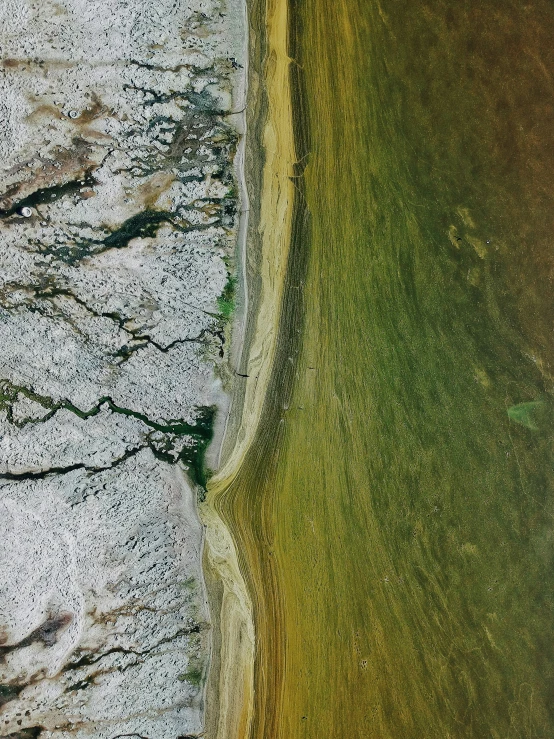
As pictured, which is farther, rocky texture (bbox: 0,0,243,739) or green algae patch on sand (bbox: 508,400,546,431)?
green algae patch on sand (bbox: 508,400,546,431)

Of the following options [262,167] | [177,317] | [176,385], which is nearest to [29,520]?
[176,385]

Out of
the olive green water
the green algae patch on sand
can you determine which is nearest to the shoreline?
the olive green water

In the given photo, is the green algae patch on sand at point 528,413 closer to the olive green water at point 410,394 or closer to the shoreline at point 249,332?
the olive green water at point 410,394

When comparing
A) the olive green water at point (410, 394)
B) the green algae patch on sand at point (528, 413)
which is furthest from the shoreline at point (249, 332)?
the green algae patch on sand at point (528, 413)

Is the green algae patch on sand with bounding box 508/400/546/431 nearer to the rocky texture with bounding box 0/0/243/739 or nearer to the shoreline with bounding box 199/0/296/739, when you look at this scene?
the shoreline with bounding box 199/0/296/739

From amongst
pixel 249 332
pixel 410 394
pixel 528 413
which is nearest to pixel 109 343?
pixel 249 332

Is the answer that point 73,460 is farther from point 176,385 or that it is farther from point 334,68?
point 334,68
